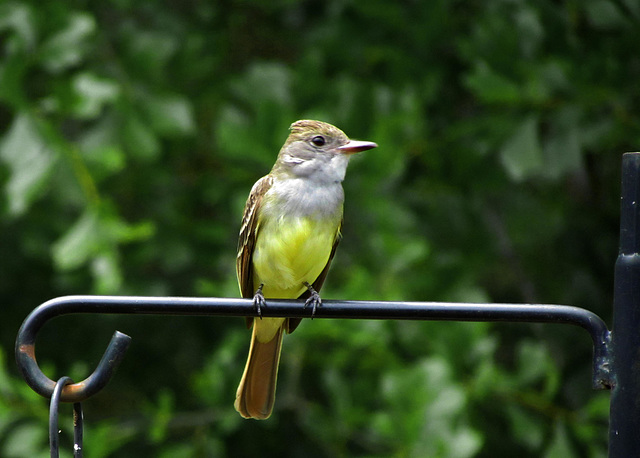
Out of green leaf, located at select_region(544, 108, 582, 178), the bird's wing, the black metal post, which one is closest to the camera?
the black metal post

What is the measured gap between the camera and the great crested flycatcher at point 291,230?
10.6 ft

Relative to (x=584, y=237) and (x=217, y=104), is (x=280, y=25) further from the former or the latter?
(x=584, y=237)

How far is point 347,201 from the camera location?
4703 millimetres

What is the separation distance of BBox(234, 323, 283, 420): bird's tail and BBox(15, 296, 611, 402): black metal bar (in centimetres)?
94

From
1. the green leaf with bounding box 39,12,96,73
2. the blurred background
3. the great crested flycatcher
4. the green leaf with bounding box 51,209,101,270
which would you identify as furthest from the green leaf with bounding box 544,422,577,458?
the green leaf with bounding box 39,12,96,73

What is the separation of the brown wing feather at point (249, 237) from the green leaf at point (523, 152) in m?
1.37

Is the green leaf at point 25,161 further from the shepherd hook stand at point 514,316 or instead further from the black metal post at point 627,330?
the black metal post at point 627,330

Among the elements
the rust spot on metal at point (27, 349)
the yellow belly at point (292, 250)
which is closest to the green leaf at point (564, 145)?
the yellow belly at point (292, 250)

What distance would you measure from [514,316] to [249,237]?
163 centimetres

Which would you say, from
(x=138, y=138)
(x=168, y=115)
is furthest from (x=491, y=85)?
(x=138, y=138)

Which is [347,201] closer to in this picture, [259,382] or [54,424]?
[259,382]

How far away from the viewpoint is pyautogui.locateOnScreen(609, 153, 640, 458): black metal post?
1713mm

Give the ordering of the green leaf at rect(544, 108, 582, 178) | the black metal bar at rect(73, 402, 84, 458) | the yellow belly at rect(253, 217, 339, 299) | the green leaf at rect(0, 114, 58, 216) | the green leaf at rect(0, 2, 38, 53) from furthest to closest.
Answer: the green leaf at rect(544, 108, 582, 178)
the green leaf at rect(0, 2, 38, 53)
the green leaf at rect(0, 114, 58, 216)
the yellow belly at rect(253, 217, 339, 299)
the black metal bar at rect(73, 402, 84, 458)

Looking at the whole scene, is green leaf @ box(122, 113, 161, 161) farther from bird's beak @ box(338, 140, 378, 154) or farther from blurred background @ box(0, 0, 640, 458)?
bird's beak @ box(338, 140, 378, 154)
